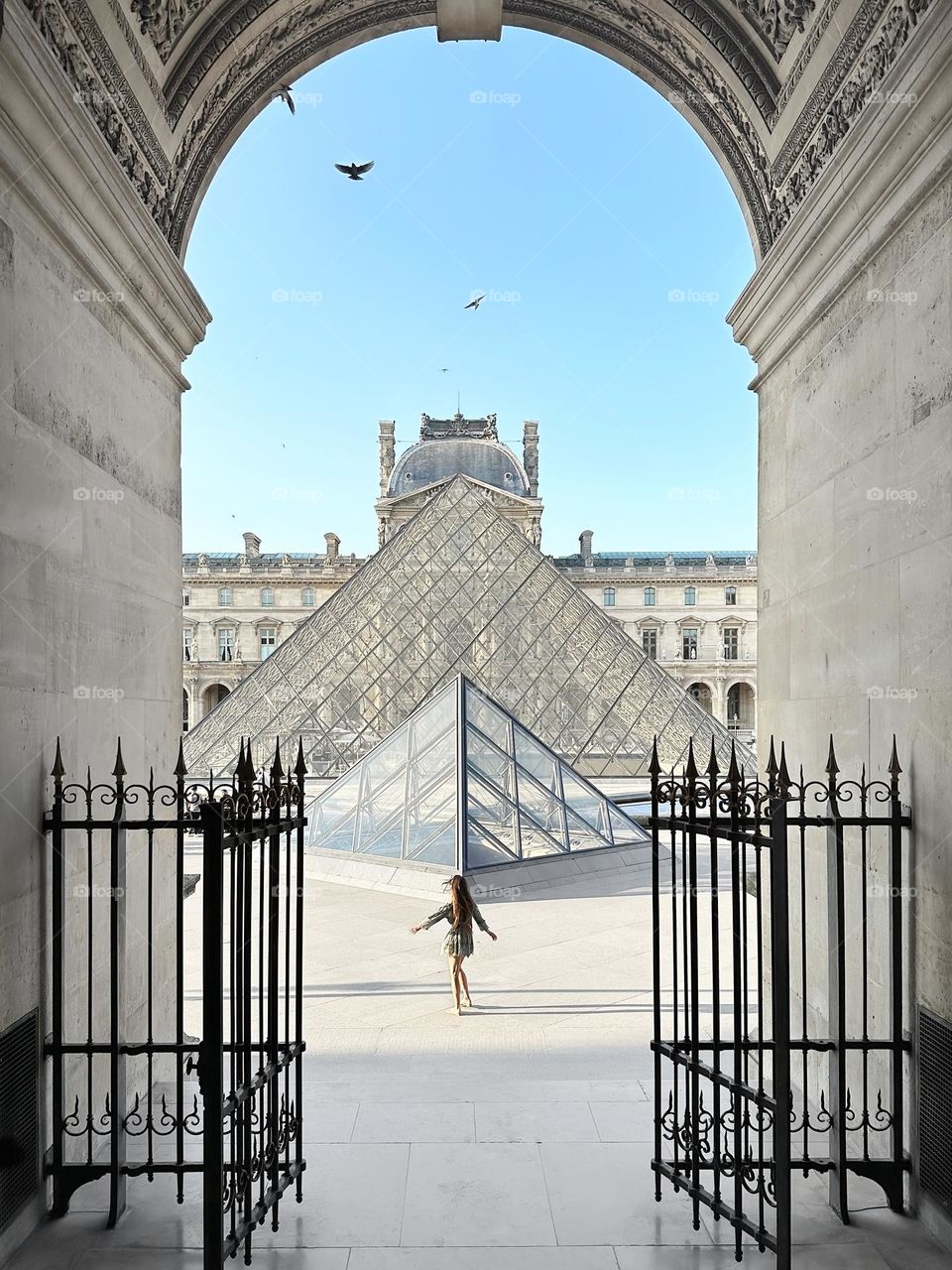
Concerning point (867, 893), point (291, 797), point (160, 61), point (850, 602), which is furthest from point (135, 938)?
point (160, 61)

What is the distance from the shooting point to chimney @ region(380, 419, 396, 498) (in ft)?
192

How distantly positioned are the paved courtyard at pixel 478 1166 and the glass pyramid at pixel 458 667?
15704mm

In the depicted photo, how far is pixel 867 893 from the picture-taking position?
144 inches

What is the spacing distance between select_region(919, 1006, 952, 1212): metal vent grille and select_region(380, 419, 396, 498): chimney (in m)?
56.5

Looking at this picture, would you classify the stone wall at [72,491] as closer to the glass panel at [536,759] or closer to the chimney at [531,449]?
the glass panel at [536,759]

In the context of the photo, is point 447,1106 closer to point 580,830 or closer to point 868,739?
point 868,739

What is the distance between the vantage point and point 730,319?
5.10m

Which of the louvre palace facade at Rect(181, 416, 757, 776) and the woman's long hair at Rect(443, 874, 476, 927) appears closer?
the woman's long hair at Rect(443, 874, 476, 927)

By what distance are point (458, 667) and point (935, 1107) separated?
22582 millimetres

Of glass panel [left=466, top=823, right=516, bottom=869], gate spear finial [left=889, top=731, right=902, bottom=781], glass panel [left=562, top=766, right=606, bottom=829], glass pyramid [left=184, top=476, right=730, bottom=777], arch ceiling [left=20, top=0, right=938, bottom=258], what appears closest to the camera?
gate spear finial [left=889, top=731, right=902, bottom=781]

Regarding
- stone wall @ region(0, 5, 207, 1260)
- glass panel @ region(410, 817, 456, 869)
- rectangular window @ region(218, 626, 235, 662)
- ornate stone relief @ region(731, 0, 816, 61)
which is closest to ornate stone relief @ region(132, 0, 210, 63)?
stone wall @ region(0, 5, 207, 1260)

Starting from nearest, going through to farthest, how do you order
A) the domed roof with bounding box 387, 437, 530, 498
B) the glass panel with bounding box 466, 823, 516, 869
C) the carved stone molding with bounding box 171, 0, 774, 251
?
the carved stone molding with bounding box 171, 0, 774, 251 < the glass panel with bounding box 466, 823, 516, 869 < the domed roof with bounding box 387, 437, 530, 498

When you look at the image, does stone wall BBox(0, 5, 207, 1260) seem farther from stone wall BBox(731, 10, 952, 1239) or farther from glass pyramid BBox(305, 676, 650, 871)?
glass pyramid BBox(305, 676, 650, 871)

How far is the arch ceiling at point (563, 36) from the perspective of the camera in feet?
12.1
